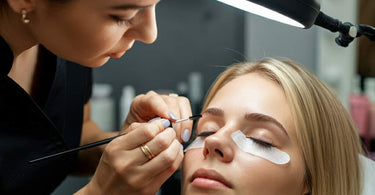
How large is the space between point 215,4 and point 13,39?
142 cm

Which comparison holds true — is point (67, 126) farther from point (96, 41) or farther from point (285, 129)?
point (285, 129)

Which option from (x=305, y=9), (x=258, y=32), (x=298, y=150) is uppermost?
(x=305, y=9)

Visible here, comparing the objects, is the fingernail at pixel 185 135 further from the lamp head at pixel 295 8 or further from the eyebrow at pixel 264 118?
the lamp head at pixel 295 8

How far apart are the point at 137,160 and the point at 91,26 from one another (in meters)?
0.29

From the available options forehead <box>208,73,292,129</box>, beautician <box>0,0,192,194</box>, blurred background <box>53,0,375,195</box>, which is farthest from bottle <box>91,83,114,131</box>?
forehead <box>208,73,292,129</box>

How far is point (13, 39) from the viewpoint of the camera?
0.92 metres

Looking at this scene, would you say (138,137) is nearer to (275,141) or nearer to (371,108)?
(275,141)

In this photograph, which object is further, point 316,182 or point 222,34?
point 222,34

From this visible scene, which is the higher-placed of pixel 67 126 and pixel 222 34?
pixel 222 34

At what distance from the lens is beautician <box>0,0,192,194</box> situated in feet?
2.55

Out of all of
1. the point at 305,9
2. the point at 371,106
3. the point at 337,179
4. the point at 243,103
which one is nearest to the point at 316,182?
the point at 337,179

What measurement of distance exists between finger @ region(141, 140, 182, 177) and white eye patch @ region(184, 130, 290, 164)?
0.22 m

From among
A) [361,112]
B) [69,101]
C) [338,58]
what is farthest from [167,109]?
[361,112]

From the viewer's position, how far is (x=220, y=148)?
94 cm
